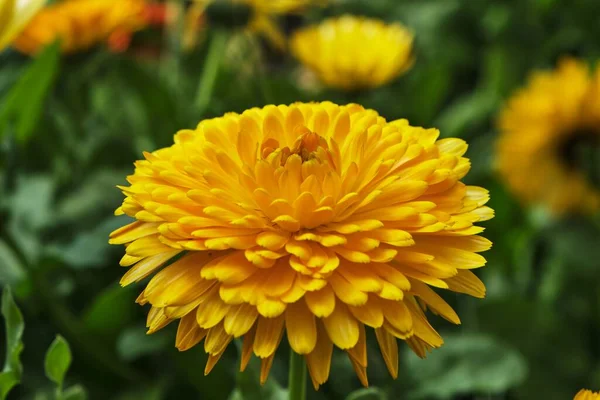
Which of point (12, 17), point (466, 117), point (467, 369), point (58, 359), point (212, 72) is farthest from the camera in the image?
point (466, 117)

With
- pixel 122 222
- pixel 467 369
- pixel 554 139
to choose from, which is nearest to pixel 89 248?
pixel 122 222

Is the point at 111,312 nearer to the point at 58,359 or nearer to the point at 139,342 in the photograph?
the point at 139,342

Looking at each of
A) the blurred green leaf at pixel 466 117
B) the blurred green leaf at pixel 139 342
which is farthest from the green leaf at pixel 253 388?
the blurred green leaf at pixel 466 117

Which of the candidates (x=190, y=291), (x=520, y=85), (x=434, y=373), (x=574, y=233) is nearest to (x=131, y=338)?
(x=434, y=373)

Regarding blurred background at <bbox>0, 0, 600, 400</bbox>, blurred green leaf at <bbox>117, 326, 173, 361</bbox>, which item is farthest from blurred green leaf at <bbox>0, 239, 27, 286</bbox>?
blurred green leaf at <bbox>117, 326, 173, 361</bbox>

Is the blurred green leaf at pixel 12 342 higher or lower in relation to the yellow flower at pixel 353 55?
higher

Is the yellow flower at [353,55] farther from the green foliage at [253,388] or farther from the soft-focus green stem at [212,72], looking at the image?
the green foliage at [253,388]

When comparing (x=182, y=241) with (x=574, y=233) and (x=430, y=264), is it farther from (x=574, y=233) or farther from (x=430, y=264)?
(x=574, y=233)
